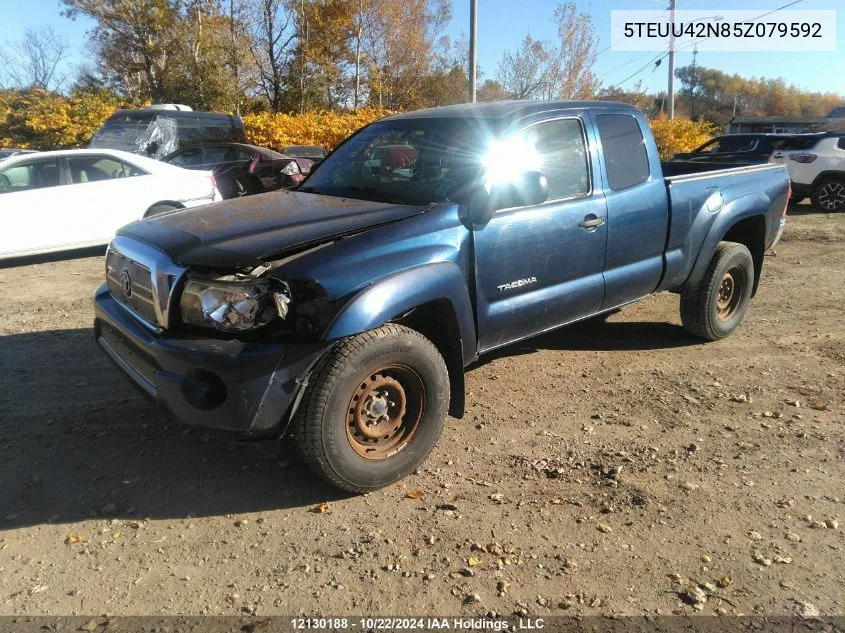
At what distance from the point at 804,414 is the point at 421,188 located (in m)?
2.79

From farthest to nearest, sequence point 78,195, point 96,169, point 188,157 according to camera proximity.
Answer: point 188,157 < point 96,169 < point 78,195

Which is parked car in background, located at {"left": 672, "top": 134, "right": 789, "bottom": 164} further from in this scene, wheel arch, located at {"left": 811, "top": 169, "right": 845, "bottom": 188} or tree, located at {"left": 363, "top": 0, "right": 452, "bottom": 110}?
tree, located at {"left": 363, "top": 0, "right": 452, "bottom": 110}

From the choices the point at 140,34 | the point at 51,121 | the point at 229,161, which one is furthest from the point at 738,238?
the point at 140,34

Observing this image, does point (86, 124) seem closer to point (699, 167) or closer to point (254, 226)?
point (699, 167)

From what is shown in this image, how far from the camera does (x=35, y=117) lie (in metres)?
20.7

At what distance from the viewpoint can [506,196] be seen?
3734 millimetres

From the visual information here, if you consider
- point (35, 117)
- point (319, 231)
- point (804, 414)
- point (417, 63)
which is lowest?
point (804, 414)

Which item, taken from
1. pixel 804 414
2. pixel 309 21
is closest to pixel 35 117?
pixel 309 21

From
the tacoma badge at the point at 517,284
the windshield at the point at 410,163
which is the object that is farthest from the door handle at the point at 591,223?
the windshield at the point at 410,163

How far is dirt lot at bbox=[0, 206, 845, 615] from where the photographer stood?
2709 millimetres

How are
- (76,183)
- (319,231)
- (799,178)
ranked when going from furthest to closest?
(799,178), (76,183), (319,231)

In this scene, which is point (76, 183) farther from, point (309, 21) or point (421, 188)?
point (309, 21)

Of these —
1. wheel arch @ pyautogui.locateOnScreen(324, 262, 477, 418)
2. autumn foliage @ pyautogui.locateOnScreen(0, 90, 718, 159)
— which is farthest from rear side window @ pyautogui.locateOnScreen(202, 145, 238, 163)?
wheel arch @ pyautogui.locateOnScreen(324, 262, 477, 418)

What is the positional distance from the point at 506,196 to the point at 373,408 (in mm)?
1365
